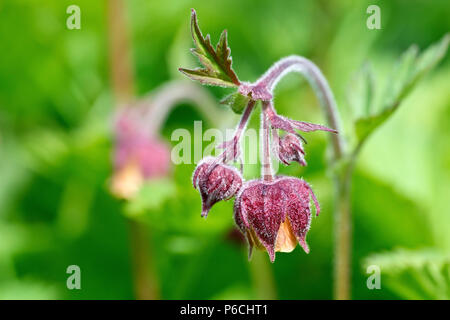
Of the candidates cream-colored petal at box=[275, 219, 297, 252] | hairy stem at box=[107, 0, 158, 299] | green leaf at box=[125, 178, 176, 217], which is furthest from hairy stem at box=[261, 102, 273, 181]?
hairy stem at box=[107, 0, 158, 299]

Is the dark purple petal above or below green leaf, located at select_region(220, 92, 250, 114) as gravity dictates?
below

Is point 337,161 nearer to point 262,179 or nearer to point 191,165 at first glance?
point 262,179

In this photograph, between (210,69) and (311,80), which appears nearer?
(210,69)

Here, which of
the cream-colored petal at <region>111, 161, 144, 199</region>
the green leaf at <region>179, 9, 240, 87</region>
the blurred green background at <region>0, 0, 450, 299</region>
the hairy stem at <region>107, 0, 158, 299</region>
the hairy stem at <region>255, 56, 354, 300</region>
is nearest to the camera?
the green leaf at <region>179, 9, 240, 87</region>

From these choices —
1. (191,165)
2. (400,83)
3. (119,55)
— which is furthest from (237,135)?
(119,55)

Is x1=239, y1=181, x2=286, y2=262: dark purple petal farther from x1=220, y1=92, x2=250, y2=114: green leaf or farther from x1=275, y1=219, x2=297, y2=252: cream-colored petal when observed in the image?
x1=220, y1=92, x2=250, y2=114: green leaf

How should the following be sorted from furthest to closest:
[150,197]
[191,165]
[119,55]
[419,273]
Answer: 1. [119,55]
2. [191,165]
3. [150,197]
4. [419,273]
